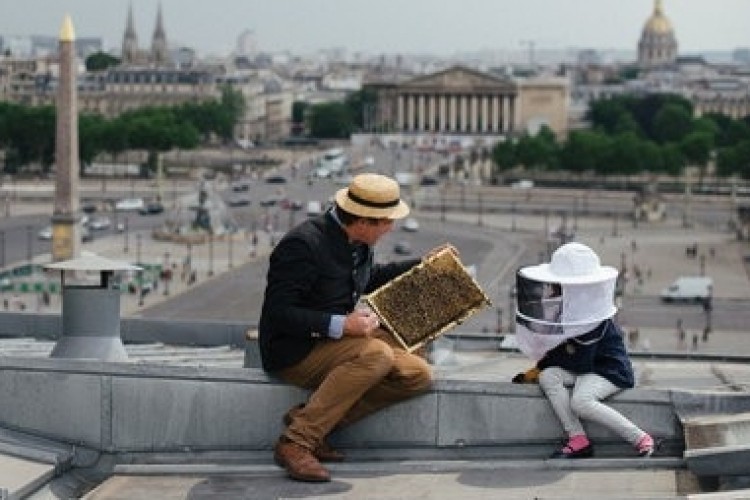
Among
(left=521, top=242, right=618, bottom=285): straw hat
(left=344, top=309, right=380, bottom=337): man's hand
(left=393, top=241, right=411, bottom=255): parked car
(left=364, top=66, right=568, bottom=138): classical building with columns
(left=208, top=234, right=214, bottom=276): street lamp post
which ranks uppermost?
(left=521, top=242, right=618, bottom=285): straw hat

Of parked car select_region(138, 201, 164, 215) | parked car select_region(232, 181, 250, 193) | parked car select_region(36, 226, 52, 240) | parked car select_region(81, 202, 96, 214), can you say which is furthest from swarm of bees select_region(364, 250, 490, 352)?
parked car select_region(232, 181, 250, 193)

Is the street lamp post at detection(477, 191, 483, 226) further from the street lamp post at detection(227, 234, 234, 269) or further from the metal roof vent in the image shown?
the metal roof vent

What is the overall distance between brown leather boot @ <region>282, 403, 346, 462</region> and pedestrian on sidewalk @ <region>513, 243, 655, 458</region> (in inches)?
27.0

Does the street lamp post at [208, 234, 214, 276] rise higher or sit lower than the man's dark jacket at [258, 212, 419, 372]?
lower

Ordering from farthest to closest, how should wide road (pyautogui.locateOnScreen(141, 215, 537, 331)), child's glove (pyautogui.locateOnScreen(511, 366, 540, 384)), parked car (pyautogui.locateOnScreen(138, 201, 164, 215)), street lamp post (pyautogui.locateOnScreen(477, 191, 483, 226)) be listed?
parked car (pyautogui.locateOnScreen(138, 201, 164, 215)) → street lamp post (pyautogui.locateOnScreen(477, 191, 483, 226)) → wide road (pyautogui.locateOnScreen(141, 215, 537, 331)) → child's glove (pyautogui.locateOnScreen(511, 366, 540, 384))

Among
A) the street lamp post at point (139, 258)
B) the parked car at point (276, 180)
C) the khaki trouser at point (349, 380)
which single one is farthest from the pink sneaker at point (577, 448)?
the parked car at point (276, 180)

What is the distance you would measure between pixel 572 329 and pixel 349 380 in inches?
29.2

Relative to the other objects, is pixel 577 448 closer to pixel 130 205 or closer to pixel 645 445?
pixel 645 445

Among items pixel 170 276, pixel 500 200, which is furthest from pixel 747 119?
pixel 170 276

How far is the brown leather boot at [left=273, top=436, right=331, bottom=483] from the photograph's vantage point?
17.2 feet

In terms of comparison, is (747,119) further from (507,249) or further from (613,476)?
(613,476)

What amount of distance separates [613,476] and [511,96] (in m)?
120

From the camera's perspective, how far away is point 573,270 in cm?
564

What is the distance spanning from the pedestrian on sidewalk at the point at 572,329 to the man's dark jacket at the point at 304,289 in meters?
0.58
